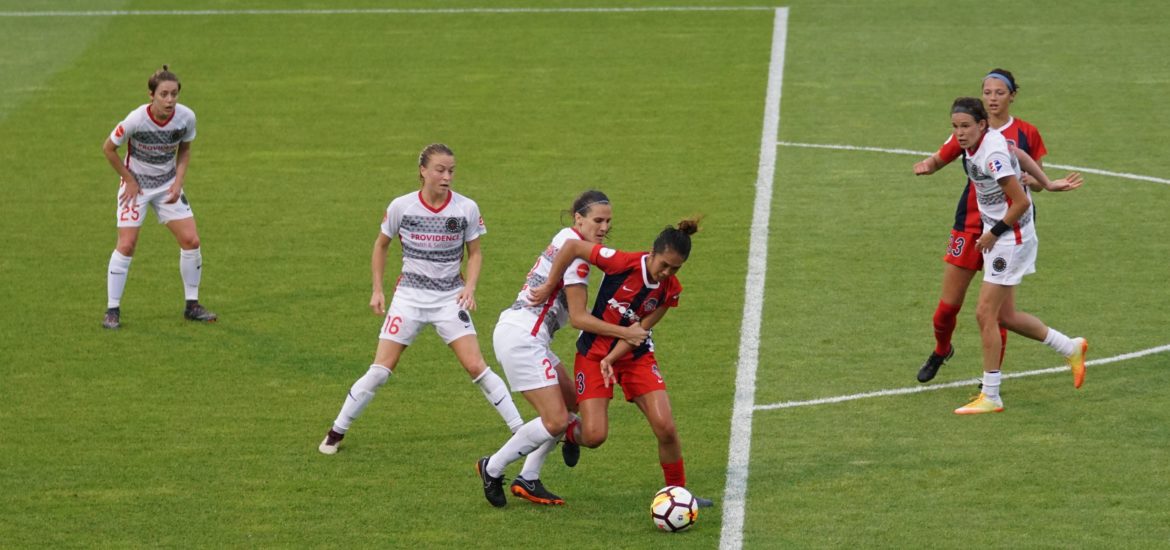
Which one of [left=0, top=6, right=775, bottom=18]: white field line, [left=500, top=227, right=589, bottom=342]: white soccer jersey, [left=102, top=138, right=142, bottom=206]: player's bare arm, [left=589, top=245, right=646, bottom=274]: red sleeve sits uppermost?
[left=0, top=6, right=775, bottom=18]: white field line

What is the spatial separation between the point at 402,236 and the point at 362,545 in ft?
6.93

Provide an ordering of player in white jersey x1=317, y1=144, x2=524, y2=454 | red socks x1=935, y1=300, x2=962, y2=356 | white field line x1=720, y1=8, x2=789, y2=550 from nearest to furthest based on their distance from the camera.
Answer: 1. white field line x1=720, y1=8, x2=789, y2=550
2. player in white jersey x1=317, y1=144, x2=524, y2=454
3. red socks x1=935, y1=300, x2=962, y2=356

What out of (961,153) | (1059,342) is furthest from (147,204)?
(1059,342)

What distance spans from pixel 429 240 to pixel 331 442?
143cm

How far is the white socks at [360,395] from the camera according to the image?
10141 mm

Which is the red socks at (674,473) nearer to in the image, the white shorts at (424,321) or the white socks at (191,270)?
the white shorts at (424,321)

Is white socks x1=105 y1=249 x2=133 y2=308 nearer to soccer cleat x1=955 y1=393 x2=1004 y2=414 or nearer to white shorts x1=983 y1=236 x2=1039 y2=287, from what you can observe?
soccer cleat x1=955 y1=393 x2=1004 y2=414

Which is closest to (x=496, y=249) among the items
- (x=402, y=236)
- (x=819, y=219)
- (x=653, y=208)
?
(x=653, y=208)

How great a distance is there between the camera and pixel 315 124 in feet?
65.5

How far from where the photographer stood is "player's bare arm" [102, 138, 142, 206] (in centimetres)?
1285

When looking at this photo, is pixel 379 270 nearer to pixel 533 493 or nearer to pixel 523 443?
pixel 523 443

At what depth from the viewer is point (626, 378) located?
9.27 m

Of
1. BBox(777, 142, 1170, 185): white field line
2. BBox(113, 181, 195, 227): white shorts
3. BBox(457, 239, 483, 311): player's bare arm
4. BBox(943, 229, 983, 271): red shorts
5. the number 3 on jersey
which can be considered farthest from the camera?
BBox(777, 142, 1170, 185): white field line

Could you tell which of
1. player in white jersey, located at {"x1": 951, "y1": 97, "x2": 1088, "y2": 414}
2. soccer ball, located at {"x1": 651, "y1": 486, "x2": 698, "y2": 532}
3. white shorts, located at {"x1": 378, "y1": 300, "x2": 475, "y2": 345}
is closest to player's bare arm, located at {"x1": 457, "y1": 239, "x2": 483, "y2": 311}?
white shorts, located at {"x1": 378, "y1": 300, "x2": 475, "y2": 345}
